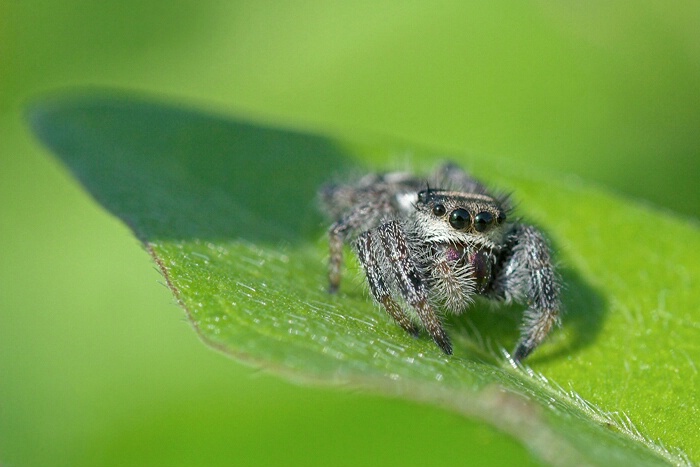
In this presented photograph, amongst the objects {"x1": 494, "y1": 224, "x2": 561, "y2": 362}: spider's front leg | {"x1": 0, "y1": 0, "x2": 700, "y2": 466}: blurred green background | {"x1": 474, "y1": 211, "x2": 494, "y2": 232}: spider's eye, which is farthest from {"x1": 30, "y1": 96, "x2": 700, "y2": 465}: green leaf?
{"x1": 0, "y1": 0, "x2": 700, "y2": 466}: blurred green background

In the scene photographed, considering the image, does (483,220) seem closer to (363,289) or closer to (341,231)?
(363,289)

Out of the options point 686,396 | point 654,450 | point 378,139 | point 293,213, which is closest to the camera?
point 654,450

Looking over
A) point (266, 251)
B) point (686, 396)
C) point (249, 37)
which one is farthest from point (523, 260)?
point (249, 37)

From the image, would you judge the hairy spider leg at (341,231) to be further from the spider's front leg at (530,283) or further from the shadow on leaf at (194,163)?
the spider's front leg at (530,283)

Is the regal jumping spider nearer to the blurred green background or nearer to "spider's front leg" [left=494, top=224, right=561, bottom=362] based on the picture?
"spider's front leg" [left=494, top=224, right=561, bottom=362]

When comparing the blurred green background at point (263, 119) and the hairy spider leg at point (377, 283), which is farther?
the blurred green background at point (263, 119)

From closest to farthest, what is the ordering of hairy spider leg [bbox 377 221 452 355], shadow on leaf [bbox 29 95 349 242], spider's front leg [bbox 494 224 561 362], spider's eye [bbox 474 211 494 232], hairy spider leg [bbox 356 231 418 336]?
1. hairy spider leg [bbox 377 221 452 355]
2. hairy spider leg [bbox 356 231 418 336]
3. spider's front leg [bbox 494 224 561 362]
4. spider's eye [bbox 474 211 494 232]
5. shadow on leaf [bbox 29 95 349 242]

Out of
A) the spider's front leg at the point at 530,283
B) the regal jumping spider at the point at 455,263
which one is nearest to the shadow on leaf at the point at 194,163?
the regal jumping spider at the point at 455,263

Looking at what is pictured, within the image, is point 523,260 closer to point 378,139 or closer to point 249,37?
point 378,139
